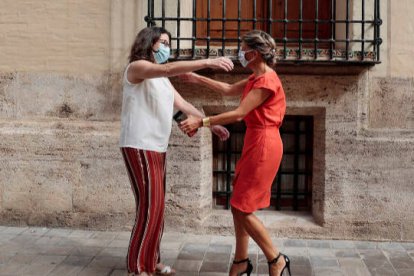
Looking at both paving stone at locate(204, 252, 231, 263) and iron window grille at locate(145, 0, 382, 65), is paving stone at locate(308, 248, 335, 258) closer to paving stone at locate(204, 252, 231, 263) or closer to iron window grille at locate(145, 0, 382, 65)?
paving stone at locate(204, 252, 231, 263)

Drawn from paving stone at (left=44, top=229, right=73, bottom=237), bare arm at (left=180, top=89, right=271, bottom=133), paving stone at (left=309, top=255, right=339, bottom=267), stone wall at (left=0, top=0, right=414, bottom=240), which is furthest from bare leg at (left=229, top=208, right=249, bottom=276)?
paving stone at (left=44, top=229, right=73, bottom=237)

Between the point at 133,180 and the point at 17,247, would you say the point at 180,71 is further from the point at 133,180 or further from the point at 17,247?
the point at 17,247

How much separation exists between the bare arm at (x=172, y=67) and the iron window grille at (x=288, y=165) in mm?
2216

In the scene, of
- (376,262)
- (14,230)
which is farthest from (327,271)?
(14,230)

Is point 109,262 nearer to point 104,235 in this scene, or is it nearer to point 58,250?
point 58,250

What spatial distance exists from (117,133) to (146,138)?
1701 mm

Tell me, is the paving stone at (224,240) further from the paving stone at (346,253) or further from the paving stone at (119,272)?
the paving stone at (119,272)

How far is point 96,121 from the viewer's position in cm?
572

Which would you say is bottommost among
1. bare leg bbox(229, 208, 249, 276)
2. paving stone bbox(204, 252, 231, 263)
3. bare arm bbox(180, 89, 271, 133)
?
paving stone bbox(204, 252, 231, 263)

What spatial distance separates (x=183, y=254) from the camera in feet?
16.1

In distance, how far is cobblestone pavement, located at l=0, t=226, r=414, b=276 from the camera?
447 centimetres

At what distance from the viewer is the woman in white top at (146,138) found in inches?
156

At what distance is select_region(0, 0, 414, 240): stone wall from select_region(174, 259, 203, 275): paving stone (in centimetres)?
87

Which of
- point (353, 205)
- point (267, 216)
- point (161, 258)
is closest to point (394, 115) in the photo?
point (353, 205)
